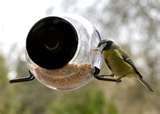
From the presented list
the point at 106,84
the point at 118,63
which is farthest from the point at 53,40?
the point at 106,84

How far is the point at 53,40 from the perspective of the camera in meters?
3.44

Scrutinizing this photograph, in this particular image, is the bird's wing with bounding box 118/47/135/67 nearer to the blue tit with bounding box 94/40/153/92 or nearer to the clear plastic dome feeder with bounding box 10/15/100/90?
the blue tit with bounding box 94/40/153/92

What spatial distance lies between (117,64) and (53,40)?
2.12 feet

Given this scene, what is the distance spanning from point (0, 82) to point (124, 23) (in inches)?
134

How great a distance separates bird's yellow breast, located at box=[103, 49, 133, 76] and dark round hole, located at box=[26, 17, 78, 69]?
0.48 meters

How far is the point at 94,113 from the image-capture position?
37.1ft

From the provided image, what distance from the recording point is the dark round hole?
340 cm

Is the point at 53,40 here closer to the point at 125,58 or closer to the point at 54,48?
the point at 54,48

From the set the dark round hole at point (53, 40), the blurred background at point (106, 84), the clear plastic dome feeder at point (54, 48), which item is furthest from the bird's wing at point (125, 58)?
the blurred background at point (106, 84)

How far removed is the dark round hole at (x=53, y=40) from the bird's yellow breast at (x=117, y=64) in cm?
48

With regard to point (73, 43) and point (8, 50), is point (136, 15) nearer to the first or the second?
point (8, 50)

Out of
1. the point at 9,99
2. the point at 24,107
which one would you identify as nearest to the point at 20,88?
the point at 24,107

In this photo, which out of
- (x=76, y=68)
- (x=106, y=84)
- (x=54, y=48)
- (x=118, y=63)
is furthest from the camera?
(x=106, y=84)

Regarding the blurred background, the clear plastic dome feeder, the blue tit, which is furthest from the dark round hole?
the blurred background
